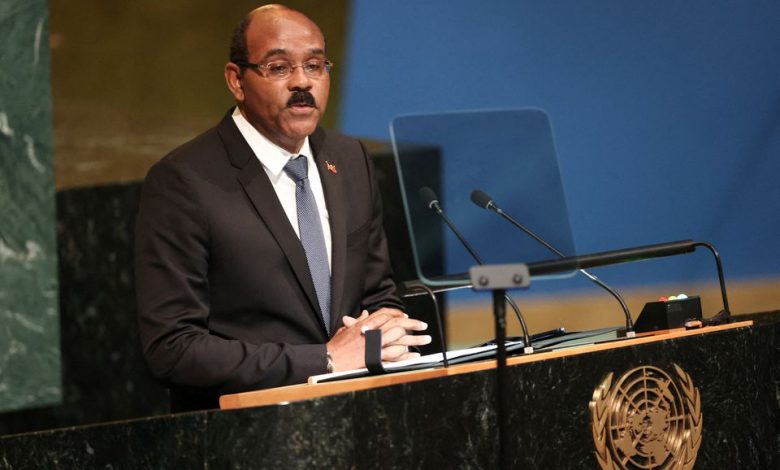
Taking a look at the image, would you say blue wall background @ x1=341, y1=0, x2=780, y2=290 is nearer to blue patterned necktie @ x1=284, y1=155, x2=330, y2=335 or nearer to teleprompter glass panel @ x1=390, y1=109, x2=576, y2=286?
teleprompter glass panel @ x1=390, y1=109, x2=576, y2=286

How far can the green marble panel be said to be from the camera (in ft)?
14.5

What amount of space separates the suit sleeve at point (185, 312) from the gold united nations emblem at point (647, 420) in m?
0.57

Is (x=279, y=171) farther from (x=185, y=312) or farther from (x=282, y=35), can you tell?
(x=185, y=312)

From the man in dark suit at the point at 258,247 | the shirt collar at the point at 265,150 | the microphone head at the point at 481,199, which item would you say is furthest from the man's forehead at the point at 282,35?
the microphone head at the point at 481,199

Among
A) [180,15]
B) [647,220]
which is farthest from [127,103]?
[647,220]

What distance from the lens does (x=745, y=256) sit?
179 inches

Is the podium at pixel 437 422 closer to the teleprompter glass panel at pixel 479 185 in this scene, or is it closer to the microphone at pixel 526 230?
the microphone at pixel 526 230

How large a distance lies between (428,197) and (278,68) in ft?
1.57

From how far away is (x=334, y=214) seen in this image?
2.68m

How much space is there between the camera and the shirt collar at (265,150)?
8.67 feet

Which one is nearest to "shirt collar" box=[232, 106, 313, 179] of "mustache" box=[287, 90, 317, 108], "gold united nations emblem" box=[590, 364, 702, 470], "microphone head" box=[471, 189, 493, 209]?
"mustache" box=[287, 90, 317, 108]

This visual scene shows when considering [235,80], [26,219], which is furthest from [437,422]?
[26,219]

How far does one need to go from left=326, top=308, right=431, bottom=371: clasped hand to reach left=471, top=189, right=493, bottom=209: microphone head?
35 centimetres

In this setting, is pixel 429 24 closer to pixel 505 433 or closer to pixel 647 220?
pixel 647 220
